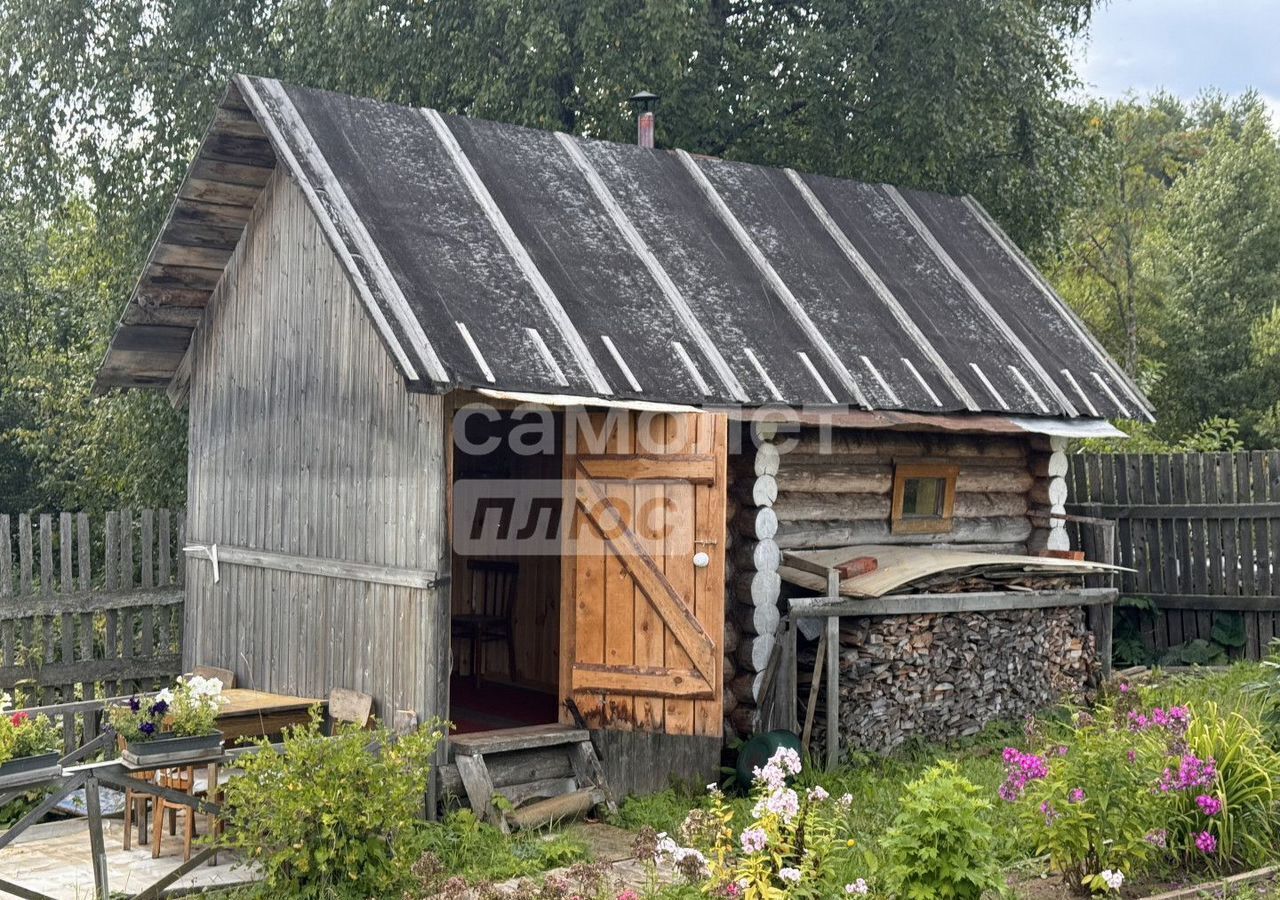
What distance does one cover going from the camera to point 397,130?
1093 cm

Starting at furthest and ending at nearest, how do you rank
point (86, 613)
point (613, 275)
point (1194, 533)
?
point (1194, 533) < point (86, 613) < point (613, 275)

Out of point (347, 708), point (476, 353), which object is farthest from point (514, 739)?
point (476, 353)

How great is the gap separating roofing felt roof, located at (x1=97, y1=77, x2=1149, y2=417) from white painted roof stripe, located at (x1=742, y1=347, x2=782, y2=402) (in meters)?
0.02

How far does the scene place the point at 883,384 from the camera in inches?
443

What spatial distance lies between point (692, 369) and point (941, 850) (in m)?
4.70

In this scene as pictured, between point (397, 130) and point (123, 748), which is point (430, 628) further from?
point (397, 130)

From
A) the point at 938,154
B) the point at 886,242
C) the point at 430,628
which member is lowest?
the point at 430,628

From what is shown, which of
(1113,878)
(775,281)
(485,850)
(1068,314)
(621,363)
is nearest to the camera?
(1113,878)

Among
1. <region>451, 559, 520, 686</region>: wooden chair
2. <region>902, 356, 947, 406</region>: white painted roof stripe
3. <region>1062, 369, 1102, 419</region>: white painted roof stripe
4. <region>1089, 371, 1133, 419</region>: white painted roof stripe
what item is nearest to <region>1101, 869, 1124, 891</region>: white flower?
<region>902, 356, 947, 406</region>: white painted roof stripe

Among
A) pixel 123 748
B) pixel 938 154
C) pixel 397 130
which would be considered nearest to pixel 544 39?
pixel 938 154

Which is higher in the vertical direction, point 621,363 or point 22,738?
point 621,363

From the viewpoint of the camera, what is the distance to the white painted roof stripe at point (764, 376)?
10.4m

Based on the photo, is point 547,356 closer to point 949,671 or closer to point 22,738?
point 22,738

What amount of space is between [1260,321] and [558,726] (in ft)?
66.0
